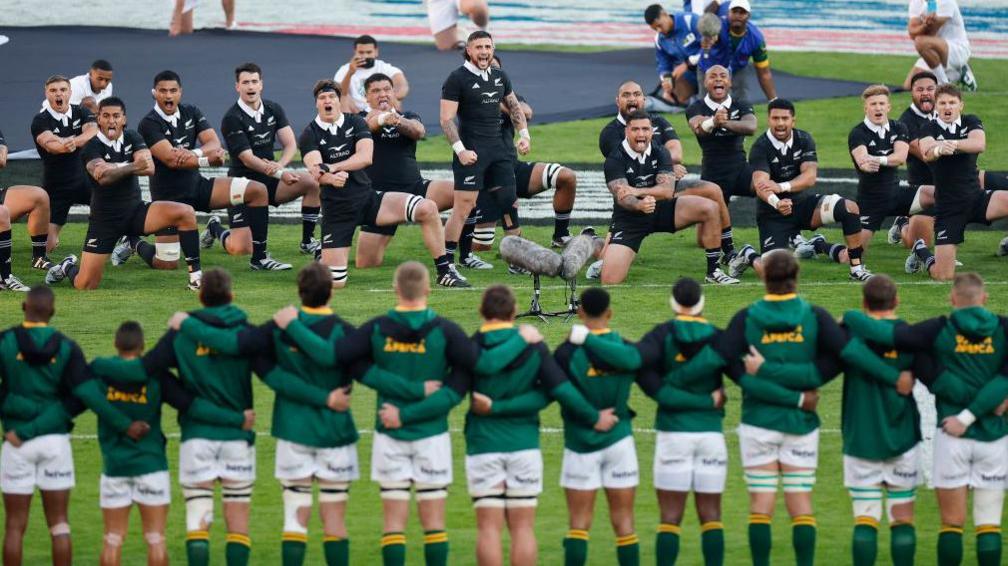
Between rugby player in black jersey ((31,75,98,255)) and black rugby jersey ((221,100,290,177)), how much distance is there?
1250mm

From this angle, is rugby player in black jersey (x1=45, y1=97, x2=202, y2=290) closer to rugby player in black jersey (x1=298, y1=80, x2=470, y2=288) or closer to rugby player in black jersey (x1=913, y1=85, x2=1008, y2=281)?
rugby player in black jersey (x1=298, y1=80, x2=470, y2=288)

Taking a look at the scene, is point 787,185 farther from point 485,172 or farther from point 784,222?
point 485,172

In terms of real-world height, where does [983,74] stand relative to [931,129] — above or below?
above

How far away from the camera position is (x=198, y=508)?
8.26 metres

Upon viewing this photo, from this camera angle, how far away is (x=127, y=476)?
26.9 ft

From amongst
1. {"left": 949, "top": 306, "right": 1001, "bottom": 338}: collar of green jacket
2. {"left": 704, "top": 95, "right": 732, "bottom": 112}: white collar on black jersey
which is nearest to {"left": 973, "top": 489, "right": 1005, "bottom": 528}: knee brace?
{"left": 949, "top": 306, "right": 1001, "bottom": 338}: collar of green jacket

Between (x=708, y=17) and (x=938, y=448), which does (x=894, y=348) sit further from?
(x=708, y=17)

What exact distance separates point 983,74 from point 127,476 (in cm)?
2018

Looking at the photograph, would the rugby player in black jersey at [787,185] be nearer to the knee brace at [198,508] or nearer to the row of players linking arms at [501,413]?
the row of players linking arms at [501,413]

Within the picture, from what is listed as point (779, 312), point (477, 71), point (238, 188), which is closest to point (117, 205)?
point (238, 188)

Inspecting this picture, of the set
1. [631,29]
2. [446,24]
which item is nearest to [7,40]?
[446,24]

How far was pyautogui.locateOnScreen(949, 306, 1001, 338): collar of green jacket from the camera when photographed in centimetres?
823

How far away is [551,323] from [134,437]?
553cm

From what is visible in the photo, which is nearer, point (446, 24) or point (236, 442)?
point (236, 442)
